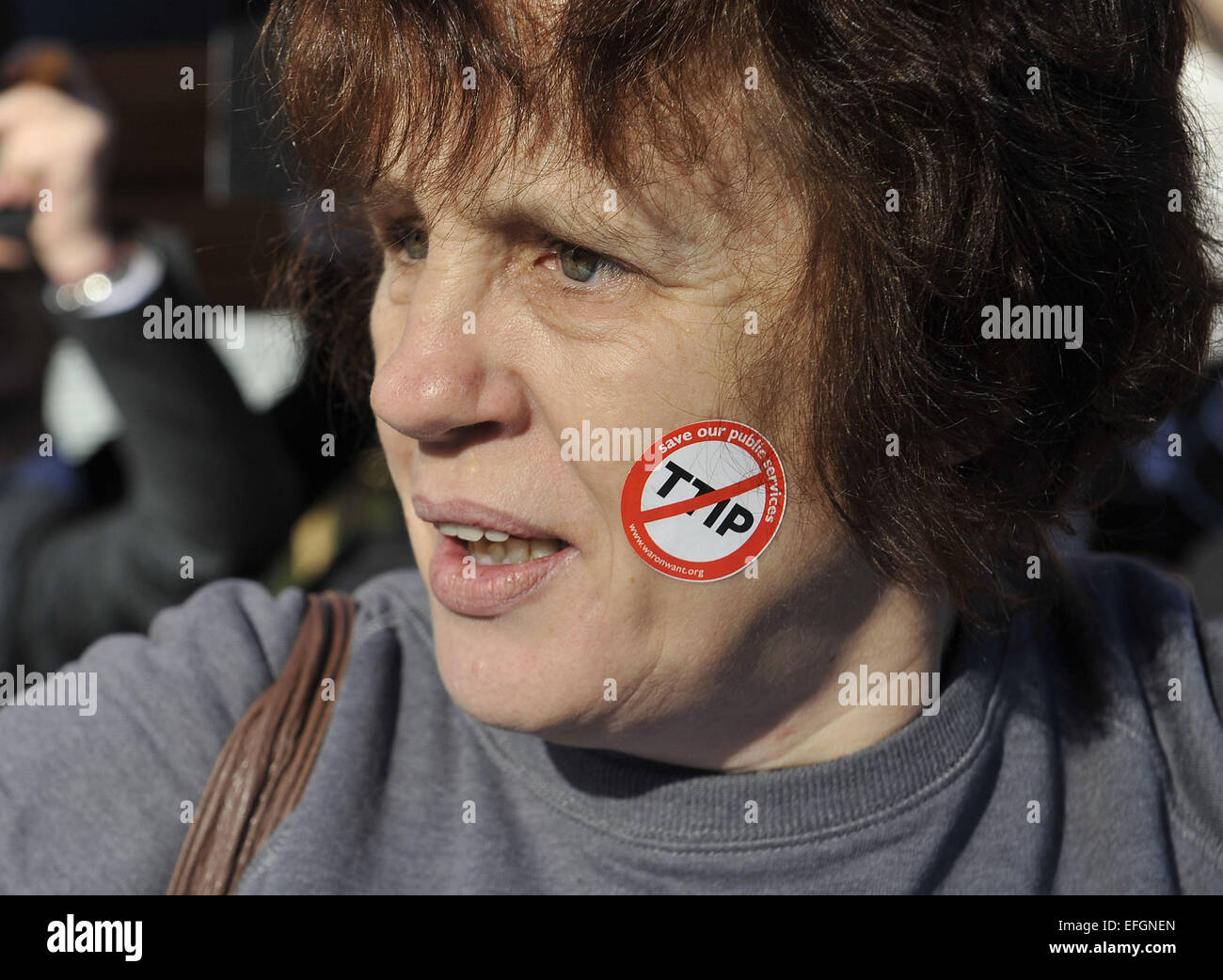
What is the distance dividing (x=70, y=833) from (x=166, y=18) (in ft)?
11.9

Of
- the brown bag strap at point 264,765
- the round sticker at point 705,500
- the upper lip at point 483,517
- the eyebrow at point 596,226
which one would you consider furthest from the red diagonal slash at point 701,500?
the brown bag strap at point 264,765

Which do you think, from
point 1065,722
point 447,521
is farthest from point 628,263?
point 1065,722

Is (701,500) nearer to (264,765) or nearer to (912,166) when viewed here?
(912,166)

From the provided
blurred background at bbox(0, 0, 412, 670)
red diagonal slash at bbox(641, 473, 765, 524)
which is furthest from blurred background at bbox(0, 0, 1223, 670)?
red diagonal slash at bbox(641, 473, 765, 524)

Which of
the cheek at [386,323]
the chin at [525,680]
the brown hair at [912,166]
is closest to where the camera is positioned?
the brown hair at [912,166]

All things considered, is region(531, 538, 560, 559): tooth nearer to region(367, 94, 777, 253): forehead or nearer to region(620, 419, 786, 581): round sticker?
region(620, 419, 786, 581): round sticker

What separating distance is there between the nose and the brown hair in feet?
0.41

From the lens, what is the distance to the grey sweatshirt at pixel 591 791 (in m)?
1.32

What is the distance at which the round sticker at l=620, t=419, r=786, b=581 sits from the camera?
1.19 m

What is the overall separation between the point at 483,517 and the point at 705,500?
8.8 inches

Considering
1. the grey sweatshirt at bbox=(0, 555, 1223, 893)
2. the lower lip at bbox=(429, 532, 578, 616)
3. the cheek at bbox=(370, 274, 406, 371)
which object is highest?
the cheek at bbox=(370, 274, 406, 371)

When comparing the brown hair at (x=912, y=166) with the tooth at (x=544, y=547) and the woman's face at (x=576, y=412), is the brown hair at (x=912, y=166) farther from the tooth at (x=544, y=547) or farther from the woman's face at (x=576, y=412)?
the tooth at (x=544, y=547)

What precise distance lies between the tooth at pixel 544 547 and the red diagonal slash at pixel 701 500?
0.11m
